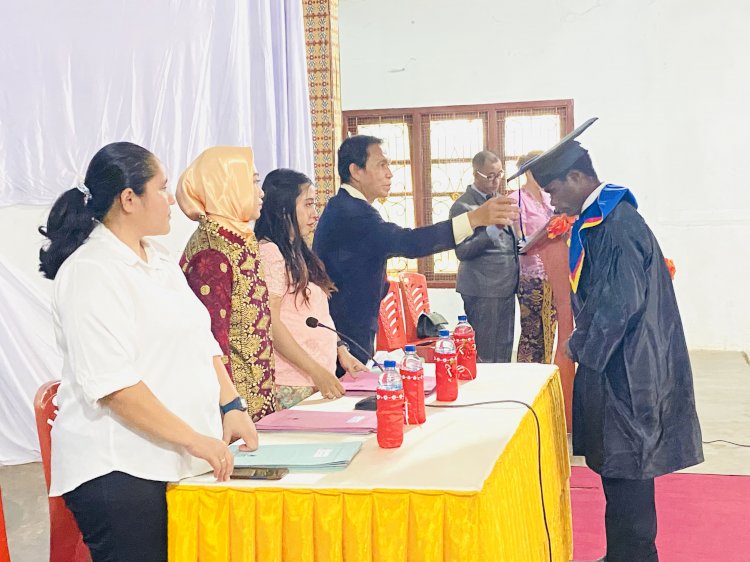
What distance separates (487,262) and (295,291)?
2228 millimetres

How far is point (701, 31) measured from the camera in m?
6.96

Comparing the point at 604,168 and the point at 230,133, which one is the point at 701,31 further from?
the point at 230,133

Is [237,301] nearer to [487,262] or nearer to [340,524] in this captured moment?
[340,524]

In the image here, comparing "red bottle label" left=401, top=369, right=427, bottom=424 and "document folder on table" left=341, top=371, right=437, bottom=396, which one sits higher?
"red bottle label" left=401, top=369, right=427, bottom=424

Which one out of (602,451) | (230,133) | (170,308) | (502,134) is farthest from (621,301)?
(502,134)

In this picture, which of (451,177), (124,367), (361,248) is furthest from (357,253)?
(451,177)

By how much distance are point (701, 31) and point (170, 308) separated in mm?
6344

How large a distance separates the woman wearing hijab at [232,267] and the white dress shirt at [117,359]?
1.09 feet

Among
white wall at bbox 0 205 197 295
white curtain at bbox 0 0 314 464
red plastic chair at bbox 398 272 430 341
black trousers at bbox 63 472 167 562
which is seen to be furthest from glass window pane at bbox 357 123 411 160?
black trousers at bbox 63 472 167 562

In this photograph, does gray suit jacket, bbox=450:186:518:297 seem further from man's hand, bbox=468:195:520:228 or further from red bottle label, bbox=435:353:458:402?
red bottle label, bbox=435:353:458:402

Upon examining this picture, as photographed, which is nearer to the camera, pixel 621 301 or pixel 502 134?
pixel 621 301

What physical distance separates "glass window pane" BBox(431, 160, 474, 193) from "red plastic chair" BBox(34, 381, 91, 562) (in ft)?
18.4

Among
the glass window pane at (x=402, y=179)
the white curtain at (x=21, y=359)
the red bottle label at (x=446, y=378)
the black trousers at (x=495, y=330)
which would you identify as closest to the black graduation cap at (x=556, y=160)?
the red bottle label at (x=446, y=378)

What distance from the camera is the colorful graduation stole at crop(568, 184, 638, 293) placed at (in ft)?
7.79
